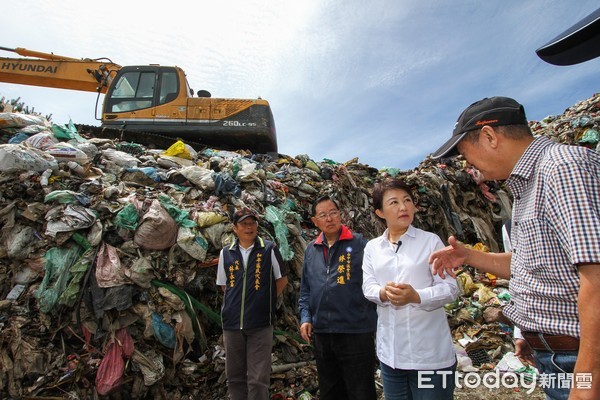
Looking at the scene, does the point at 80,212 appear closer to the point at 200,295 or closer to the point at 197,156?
the point at 200,295

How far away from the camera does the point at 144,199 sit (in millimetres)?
4422

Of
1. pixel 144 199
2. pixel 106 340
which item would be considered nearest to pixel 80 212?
pixel 144 199

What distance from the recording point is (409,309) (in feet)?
6.10

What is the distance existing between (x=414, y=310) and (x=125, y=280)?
3173 mm

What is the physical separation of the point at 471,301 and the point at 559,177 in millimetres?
5218

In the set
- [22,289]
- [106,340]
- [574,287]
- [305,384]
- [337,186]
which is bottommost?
[305,384]

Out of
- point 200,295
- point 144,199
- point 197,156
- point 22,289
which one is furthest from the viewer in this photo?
point 197,156

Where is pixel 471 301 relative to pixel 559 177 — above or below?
below

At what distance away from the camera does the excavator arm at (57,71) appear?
815 cm

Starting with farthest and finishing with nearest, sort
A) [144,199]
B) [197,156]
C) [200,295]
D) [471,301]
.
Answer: [197,156] < [471,301] < [144,199] < [200,295]

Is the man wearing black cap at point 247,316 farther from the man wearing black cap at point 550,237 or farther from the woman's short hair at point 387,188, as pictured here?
the man wearing black cap at point 550,237

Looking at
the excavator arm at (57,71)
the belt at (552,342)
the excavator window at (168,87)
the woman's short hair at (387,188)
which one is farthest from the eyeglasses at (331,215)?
the excavator arm at (57,71)

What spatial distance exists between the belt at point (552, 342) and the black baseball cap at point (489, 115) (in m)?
0.83

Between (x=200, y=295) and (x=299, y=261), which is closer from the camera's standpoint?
(x=200, y=295)
